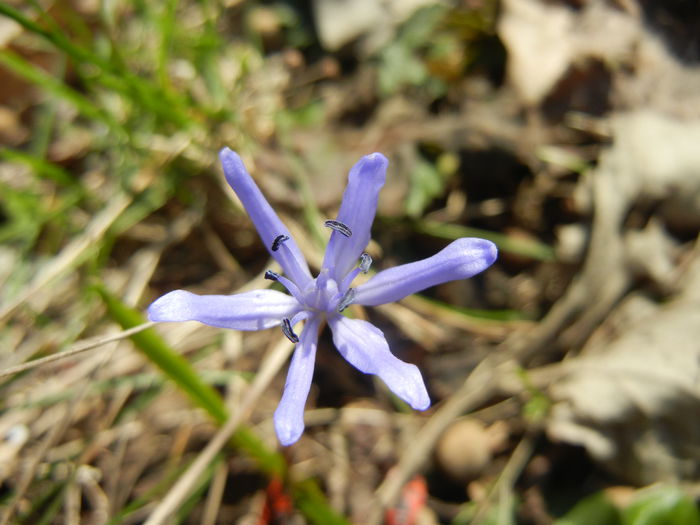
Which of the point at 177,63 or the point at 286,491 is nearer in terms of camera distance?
the point at 286,491

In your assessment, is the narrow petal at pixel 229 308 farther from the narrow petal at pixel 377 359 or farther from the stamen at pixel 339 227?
the stamen at pixel 339 227

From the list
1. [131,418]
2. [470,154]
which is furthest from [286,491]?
[470,154]

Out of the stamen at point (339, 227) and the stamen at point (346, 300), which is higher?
the stamen at point (339, 227)

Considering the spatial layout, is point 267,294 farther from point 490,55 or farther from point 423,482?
point 490,55

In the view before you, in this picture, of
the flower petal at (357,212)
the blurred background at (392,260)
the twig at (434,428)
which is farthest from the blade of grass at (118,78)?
the twig at (434,428)

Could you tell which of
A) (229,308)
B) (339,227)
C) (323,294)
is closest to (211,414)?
(229,308)

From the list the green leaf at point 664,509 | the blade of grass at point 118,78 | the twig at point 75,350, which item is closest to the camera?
the twig at point 75,350

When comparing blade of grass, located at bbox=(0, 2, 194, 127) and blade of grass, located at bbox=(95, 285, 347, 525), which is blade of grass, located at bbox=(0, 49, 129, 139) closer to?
blade of grass, located at bbox=(0, 2, 194, 127)
